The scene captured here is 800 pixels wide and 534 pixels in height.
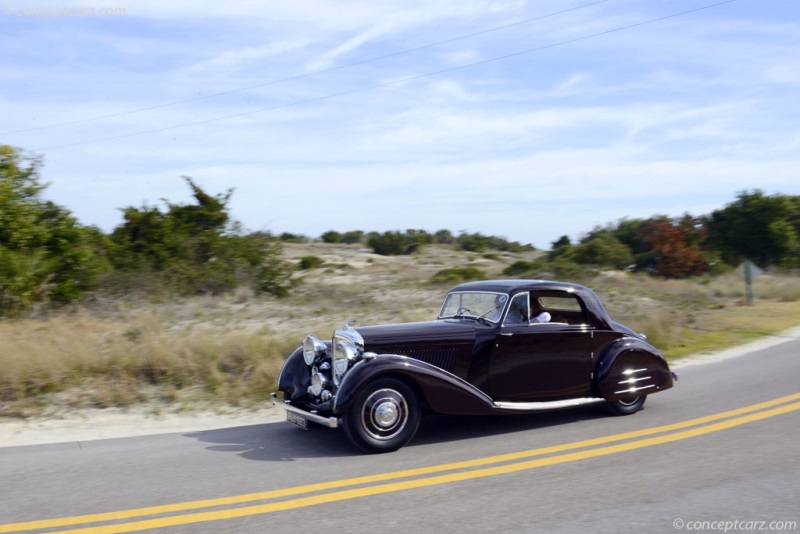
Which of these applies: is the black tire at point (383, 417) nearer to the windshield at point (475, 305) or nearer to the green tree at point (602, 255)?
the windshield at point (475, 305)

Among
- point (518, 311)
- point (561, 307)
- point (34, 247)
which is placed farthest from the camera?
point (34, 247)

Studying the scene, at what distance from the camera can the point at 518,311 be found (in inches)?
317

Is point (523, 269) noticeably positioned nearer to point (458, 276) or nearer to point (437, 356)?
point (458, 276)

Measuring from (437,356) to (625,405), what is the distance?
8.25 ft

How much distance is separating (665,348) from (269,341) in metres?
7.96

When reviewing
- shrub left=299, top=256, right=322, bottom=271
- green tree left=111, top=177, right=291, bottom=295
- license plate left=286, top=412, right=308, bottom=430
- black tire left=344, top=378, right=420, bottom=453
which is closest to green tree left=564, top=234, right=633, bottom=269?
shrub left=299, top=256, right=322, bottom=271

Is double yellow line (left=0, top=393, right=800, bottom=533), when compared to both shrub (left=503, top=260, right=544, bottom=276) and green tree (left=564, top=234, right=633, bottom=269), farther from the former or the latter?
green tree (left=564, top=234, right=633, bottom=269)

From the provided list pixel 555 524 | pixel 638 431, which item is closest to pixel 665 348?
pixel 638 431

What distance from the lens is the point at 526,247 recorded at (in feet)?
192

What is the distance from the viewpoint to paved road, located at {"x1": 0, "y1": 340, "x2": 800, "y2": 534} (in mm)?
5043

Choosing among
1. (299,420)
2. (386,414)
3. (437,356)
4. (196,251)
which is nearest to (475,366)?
(437,356)

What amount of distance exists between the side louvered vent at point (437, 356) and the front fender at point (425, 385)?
237mm

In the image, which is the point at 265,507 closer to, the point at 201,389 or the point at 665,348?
the point at 201,389

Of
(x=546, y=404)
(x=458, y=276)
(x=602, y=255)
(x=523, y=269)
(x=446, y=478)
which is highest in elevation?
(x=602, y=255)
